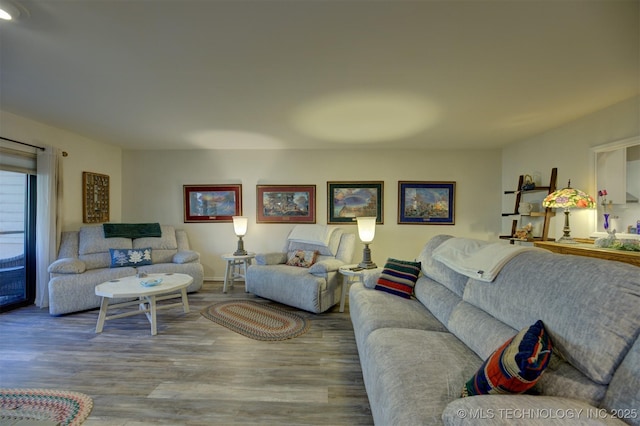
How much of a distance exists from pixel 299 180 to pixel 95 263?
121 inches

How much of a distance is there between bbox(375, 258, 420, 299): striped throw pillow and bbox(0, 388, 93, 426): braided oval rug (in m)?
2.26

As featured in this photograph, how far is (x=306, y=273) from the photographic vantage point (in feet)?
11.3

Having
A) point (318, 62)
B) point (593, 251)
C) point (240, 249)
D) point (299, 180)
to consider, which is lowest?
point (240, 249)

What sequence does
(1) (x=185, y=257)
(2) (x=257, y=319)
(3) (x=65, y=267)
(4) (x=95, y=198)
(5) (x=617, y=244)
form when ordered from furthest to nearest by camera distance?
(4) (x=95, y=198), (1) (x=185, y=257), (3) (x=65, y=267), (2) (x=257, y=319), (5) (x=617, y=244)

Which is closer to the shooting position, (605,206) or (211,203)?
(605,206)

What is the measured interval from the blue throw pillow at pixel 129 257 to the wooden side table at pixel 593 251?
4970 millimetres

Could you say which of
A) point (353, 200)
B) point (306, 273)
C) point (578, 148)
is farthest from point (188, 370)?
point (578, 148)

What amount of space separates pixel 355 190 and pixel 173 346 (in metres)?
3.30

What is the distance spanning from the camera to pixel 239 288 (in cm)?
436

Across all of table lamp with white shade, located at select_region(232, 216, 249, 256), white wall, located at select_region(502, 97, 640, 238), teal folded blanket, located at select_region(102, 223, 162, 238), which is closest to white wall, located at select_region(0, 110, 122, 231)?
teal folded blanket, located at select_region(102, 223, 162, 238)

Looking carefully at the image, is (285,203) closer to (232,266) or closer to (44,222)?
(232,266)

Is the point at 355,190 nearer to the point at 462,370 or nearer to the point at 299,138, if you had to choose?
the point at 299,138

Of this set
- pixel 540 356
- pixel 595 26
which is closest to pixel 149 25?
pixel 540 356

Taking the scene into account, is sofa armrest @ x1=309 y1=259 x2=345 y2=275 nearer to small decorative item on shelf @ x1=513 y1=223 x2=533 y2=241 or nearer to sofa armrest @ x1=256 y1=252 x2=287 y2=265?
sofa armrest @ x1=256 y1=252 x2=287 y2=265
